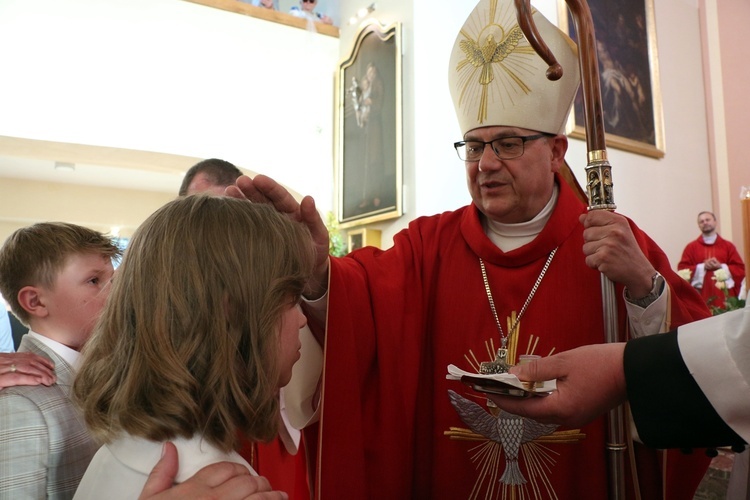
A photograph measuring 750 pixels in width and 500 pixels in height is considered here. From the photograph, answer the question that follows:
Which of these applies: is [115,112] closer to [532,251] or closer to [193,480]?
[532,251]

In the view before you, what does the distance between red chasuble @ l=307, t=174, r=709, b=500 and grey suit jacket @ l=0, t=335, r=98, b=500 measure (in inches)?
25.2

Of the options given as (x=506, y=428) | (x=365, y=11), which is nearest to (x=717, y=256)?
(x=365, y=11)

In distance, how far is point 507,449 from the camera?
6.51 feet

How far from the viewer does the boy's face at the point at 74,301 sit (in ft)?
6.34

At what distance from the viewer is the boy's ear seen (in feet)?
6.33

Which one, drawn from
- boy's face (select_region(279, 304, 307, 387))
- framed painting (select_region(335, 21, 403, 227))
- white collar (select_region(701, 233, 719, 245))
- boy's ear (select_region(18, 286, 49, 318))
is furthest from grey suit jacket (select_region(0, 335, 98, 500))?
white collar (select_region(701, 233, 719, 245))

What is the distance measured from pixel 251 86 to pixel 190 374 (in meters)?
7.98

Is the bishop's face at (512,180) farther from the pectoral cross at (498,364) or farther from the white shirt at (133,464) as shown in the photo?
the white shirt at (133,464)

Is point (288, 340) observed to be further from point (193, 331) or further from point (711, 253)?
point (711, 253)

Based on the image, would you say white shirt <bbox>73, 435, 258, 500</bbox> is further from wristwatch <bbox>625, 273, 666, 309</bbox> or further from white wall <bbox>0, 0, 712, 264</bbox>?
white wall <bbox>0, 0, 712, 264</bbox>

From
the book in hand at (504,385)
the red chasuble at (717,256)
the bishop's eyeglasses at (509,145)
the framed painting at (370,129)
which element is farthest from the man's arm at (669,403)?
the red chasuble at (717,256)

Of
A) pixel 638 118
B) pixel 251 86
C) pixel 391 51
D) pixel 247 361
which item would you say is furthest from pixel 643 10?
pixel 247 361

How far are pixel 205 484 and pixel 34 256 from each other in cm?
117

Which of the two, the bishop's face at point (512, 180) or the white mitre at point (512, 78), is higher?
the white mitre at point (512, 78)
